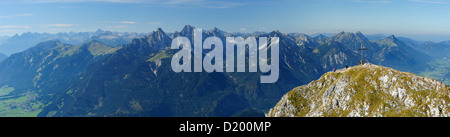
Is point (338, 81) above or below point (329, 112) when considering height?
above

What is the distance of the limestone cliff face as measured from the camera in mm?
97500

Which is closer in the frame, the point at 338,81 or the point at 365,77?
the point at 365,77

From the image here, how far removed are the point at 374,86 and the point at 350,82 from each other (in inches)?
462

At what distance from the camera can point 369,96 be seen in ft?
374

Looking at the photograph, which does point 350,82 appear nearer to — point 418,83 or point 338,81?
point 338,81

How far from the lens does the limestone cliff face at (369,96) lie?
97500 millimetres
